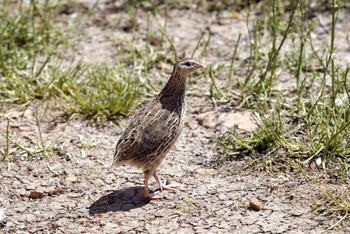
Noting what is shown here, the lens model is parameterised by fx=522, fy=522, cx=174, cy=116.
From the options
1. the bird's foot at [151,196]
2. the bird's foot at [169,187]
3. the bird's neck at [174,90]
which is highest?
the bird's neck at [174,90]

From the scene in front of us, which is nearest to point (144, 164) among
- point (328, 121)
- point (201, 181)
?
point (201, 181)

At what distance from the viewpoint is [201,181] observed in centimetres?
621

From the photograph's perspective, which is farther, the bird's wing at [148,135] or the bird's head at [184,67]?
the bird's head at [184,67]

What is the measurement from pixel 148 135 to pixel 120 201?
0.85m

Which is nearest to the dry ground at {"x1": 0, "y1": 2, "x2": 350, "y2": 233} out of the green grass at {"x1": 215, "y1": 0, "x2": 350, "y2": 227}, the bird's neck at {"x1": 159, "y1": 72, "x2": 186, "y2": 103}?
the green grass at {"x1": 215, "y1": 0, "x2": 350, "y2": 227}

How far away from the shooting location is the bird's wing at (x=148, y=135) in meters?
5.70

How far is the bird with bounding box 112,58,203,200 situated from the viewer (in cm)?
571

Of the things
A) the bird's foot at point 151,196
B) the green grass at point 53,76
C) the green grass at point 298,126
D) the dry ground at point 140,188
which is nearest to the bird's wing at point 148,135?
the bird's foot at point 151,196

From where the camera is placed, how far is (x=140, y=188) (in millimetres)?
6207

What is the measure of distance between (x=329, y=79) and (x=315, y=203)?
3073mm

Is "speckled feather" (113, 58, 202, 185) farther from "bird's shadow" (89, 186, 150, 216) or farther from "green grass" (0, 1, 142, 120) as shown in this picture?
"green grass" (0, 1, 142, 120)

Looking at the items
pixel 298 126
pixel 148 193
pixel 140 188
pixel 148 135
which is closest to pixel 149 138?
pixel 148 135

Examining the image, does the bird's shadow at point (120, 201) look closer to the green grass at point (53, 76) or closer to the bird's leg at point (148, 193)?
the bird's leg at point (148, 193)

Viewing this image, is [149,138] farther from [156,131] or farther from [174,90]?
[174,90]
